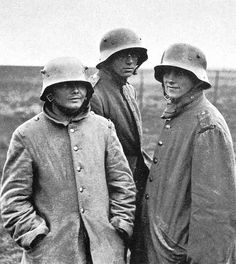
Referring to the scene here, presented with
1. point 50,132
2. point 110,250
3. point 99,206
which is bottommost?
point 110,250

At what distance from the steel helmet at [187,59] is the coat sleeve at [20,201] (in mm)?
1399

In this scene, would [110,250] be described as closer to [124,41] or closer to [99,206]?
[99,206]

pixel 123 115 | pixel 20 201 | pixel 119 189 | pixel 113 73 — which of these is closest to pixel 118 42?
pixel 113 73

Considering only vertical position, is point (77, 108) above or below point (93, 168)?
above

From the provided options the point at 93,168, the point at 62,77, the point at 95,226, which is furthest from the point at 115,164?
the point at 62,77

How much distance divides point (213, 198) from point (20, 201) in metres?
1.50

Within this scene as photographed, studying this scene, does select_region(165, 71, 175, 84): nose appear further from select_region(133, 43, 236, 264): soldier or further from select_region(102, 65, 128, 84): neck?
select_region(102, 65, 128, 84): neck

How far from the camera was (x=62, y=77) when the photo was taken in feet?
14.0

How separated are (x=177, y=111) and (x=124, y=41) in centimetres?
124

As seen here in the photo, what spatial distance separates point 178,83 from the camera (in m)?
4.34

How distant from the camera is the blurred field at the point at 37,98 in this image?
466 inches

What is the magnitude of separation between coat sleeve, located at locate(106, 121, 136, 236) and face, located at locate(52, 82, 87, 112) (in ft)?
1.38

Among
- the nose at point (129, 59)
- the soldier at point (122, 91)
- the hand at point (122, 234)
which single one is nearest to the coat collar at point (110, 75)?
the soldier at point (122, 91)

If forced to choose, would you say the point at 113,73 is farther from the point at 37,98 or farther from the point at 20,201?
the point at 37,98
